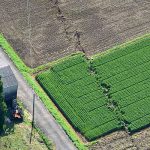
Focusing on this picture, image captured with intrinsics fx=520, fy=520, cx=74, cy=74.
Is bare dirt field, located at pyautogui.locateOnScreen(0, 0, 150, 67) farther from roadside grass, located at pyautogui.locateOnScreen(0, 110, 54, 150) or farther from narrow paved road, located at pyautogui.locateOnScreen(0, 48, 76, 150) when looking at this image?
roadside grass, located at pyautogui.locateOnScreen(0, 110, 54, 150)

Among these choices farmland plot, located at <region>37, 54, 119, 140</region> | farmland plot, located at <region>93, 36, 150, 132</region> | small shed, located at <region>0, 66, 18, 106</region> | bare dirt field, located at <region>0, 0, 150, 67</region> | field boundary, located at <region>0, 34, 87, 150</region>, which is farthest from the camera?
bare dirt field, located at <region>0, 0, 150, 67</region>

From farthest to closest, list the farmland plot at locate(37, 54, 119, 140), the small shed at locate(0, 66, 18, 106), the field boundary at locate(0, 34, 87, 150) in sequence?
the farmland plot at locate(37, 54, 119, 140), the small shed at locate(0, 66, 18, 106), the field boundary at locate(0, 34, 87, 150)

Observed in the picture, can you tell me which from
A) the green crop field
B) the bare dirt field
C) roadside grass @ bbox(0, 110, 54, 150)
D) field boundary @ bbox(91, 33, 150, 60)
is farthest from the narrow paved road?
field boundary @ bbox(91, 33, 150, 60)

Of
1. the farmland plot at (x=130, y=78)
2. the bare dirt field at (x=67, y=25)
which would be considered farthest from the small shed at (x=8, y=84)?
the farmland plot at (x=130, y=78)

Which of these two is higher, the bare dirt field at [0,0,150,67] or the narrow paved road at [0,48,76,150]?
the bare dirt field at [0,0,150,67]

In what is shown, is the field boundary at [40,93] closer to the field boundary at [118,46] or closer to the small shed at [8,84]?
the small shed at [8,84]

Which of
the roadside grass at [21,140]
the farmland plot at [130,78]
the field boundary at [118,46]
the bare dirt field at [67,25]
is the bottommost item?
the roadside grass at [21,140]

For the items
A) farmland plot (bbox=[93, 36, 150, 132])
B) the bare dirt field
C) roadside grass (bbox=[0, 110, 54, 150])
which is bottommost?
roadside grass (bbox=[0, 110, 54, 150])
